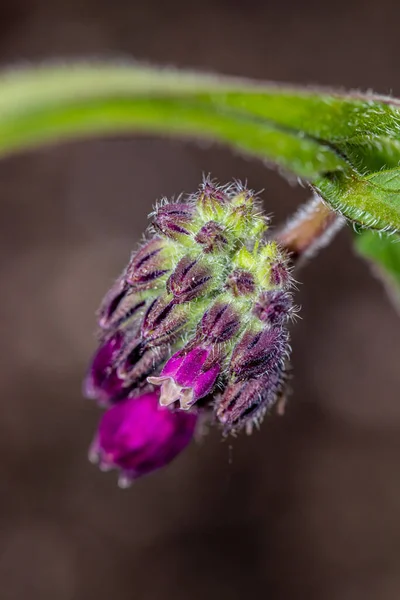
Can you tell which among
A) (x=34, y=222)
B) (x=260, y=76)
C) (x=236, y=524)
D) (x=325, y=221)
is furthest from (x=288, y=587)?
(x=325, y=221)

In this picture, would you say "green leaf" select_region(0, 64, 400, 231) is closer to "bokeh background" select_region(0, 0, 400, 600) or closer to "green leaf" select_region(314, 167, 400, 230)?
"green leaf" select_region(314, 167, 400, 230)

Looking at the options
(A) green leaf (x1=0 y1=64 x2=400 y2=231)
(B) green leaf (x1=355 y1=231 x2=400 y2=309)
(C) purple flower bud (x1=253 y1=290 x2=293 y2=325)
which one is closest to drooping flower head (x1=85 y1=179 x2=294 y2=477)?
(C) purple flower bud (x1=253 y1=290 x2=293 y2=325)

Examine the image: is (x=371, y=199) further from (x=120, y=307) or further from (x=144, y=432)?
(x=144, y=432)

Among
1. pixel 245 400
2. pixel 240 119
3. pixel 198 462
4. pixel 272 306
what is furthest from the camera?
pixel 198 462

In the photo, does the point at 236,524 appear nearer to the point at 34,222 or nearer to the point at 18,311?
the point at 18,311

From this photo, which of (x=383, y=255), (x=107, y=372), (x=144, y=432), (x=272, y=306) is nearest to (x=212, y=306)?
(x=272, y=306)

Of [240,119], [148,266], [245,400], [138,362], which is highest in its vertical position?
[240,119]

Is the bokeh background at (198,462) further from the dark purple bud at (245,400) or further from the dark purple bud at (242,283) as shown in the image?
the dark purple bud at (242,283)
